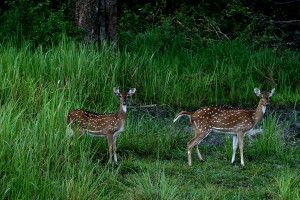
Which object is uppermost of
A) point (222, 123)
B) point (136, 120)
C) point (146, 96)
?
point (222, 123)

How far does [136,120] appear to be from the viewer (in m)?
12.5

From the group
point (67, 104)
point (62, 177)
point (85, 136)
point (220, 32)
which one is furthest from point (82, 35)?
point (62, 177)

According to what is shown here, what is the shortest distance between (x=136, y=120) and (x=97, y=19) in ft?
10.9

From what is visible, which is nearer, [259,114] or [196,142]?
[196,142]

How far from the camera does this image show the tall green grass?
8.13 metres

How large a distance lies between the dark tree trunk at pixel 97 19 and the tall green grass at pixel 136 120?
59 centimetres

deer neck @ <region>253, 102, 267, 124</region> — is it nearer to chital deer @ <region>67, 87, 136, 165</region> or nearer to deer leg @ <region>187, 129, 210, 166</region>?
deer leg @ <region>187, 129, 210, 166</region>

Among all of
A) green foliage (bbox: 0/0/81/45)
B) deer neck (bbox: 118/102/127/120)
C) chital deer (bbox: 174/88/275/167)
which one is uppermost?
green foliage (bbox: 0/0/81/45)

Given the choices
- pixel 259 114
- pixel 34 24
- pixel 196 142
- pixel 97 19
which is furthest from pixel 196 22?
pixel 196 142

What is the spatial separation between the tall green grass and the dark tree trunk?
1.94ft

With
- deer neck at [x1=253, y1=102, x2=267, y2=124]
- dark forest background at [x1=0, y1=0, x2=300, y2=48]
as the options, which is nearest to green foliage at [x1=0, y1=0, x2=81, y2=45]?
dark forest background at [x1=0, y1=0, x2=300, y2=48]

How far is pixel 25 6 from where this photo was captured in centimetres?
1667

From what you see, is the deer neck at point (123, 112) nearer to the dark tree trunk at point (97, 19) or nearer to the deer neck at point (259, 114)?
the deer neck at point (259, 114)

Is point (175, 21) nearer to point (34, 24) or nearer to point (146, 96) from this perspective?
point (34, 24)
